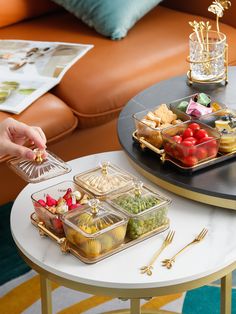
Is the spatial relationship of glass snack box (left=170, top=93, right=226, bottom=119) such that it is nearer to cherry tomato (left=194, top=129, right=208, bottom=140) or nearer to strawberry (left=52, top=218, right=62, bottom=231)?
cherry tomato (left=194, top=129, right=208, bottom=140)

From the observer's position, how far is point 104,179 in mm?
1461

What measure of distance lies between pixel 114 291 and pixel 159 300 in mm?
634

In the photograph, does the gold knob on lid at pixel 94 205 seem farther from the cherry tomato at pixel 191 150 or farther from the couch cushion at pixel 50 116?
the couch cushion at pixel 50 116

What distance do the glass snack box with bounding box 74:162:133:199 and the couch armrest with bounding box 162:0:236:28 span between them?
3.96 feet

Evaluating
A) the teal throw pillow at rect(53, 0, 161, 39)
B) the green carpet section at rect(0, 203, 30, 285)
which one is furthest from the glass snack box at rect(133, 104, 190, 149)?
the teal throw pillow at rect(53, 0, 161, 39)

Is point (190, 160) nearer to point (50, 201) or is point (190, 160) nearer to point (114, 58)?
point (50, 201)

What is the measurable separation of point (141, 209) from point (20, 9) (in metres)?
1.45

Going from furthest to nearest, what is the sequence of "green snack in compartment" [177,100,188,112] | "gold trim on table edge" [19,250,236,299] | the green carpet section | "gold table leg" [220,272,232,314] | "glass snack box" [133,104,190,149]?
the green carpet section
"green snack in compartment" [177,100,188,112]
"glass snack box" [133,104,190,149]
"gold table leg" [220,272,232,314]
"gold trim on table edge" [19,250,236,299]

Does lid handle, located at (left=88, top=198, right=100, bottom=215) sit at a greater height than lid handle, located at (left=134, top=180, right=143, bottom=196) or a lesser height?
greater

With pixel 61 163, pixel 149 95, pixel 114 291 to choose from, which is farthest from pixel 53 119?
pixel 114 291

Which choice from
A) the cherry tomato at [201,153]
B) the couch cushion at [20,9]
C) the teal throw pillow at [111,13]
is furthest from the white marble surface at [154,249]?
the couch cushion at [20,9]

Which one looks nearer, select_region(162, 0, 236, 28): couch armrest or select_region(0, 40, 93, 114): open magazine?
select_region(0, 40, 93, 114): open magazine

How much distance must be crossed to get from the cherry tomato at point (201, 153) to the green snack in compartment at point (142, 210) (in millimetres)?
160

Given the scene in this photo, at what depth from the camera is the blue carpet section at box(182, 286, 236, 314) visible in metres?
1.76
